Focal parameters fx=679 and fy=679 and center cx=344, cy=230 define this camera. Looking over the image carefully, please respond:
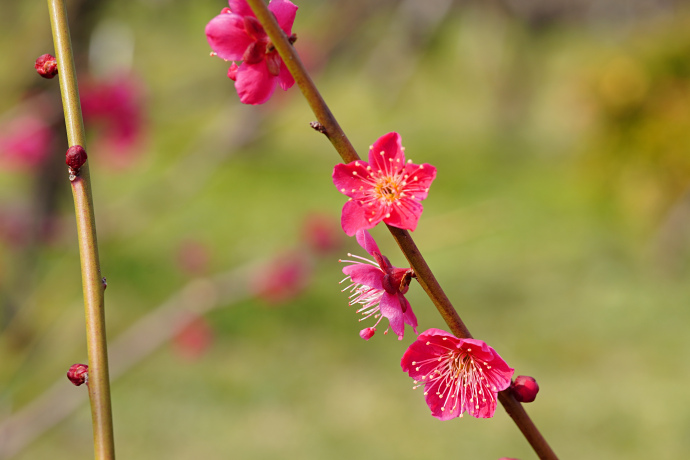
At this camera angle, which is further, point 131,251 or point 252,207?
point 252,207

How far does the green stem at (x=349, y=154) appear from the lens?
14.1 inches

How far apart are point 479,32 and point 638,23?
1563 mm

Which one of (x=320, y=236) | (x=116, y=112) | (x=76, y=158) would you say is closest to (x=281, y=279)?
(x=320, y=236)

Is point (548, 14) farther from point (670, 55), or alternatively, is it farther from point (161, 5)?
point (161, 5)

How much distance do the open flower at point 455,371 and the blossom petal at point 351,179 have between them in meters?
0.11

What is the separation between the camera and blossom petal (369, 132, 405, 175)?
0.49 m

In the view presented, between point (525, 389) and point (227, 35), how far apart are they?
31 cm

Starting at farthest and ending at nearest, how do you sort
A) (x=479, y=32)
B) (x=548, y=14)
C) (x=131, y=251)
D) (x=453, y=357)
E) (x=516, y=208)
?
(x=479, y=32)
(x=548, y=14)
(x=516, y=208)
(x=131, y=251)
(x=453, y=357)

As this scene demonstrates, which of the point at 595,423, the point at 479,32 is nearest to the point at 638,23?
the point at 479,32

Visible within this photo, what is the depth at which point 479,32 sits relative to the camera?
23.8 feet

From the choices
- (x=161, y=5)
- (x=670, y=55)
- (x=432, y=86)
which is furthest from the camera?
(x=432, y=86)

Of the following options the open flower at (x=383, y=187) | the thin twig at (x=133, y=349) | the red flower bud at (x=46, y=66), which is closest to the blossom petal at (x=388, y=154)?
the open flower at (x=383, y=187)

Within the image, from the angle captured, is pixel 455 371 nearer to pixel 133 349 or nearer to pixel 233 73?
pixel 233 73

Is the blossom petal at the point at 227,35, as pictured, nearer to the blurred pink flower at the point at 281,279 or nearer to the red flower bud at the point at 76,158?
the red flower bud at the point at 76,158
